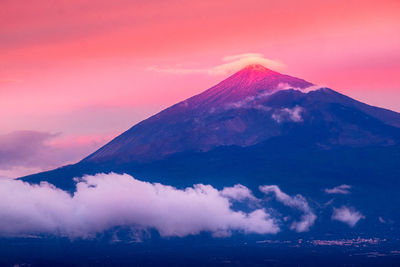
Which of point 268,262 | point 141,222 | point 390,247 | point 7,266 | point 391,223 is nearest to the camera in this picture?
point 7,266

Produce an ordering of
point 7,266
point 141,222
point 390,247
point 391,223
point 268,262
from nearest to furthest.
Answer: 1. point 7,266
2. point 268,262
3. point 390,247
4. point 391,223
5. point 141,222

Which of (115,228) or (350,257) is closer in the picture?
(350,257)

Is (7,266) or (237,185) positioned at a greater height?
(237,185)

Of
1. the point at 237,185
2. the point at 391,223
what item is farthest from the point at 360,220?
the point at 237,185

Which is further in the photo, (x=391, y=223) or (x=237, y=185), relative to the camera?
(x=237, y=185)

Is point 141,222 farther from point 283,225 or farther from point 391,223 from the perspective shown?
point 391,223

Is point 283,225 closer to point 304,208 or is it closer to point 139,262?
point 304,208

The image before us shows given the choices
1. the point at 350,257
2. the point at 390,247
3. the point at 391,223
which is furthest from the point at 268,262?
the point at 391,223

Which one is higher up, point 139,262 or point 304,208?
point 304,208
